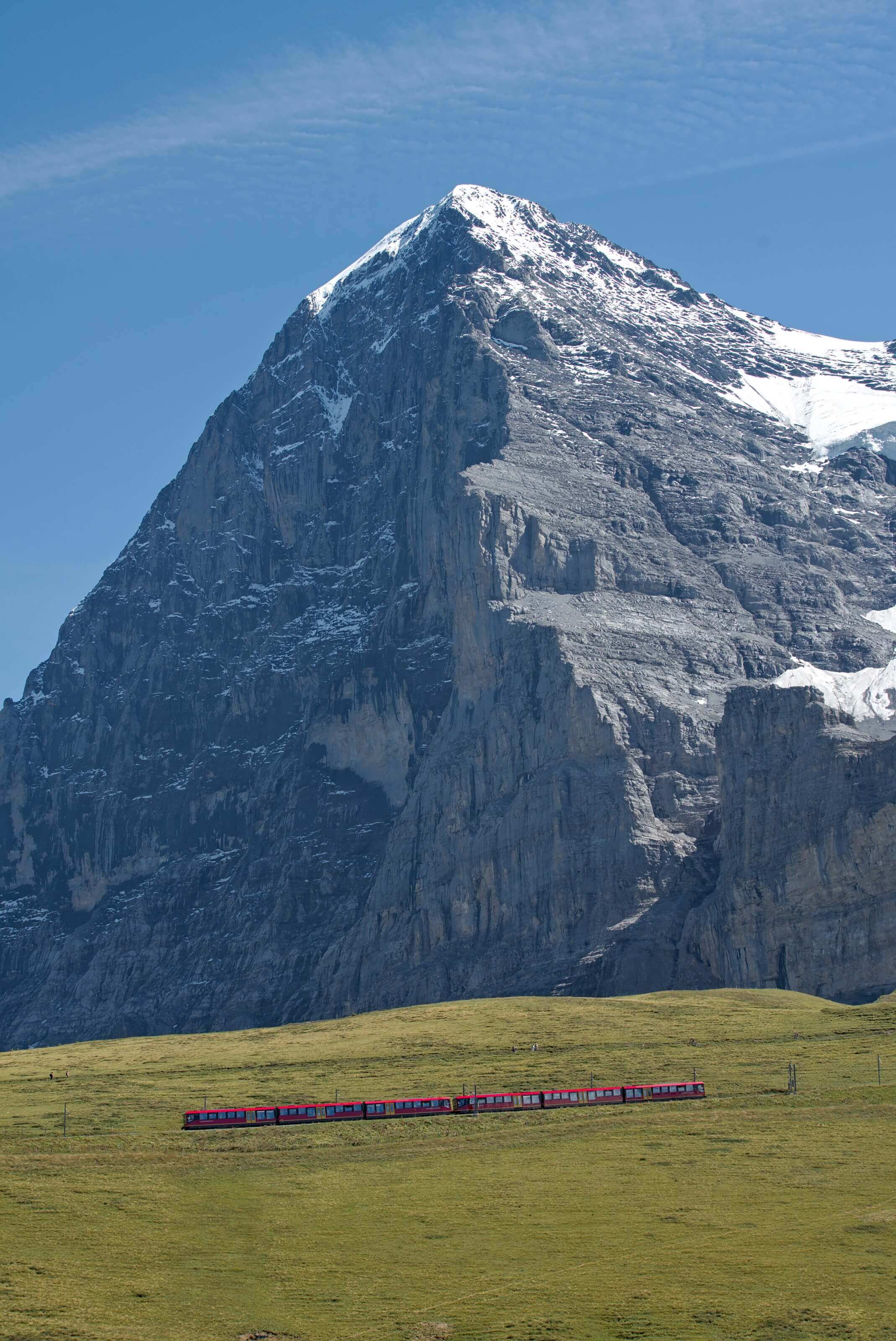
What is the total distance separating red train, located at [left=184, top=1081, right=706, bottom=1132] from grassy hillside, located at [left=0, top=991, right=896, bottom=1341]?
2.12 meters

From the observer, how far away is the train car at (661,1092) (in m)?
159

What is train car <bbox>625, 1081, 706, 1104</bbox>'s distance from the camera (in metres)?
159

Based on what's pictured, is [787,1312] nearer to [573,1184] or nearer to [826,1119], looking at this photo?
[573,1184]

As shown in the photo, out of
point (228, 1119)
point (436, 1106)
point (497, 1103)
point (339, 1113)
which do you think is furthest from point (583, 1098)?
point (228, 1119)

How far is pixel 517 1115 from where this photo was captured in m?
155

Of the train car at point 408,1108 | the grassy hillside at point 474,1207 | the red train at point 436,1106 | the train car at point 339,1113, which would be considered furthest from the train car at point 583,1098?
the train car at point 339,1113

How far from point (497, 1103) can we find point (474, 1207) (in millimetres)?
27331

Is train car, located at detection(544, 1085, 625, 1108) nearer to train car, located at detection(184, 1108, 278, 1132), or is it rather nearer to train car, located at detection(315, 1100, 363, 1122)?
train car, located at detection(315, 1100, 363, 1122)

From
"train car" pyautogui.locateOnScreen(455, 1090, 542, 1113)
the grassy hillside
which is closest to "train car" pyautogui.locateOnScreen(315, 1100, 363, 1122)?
the grassy hillside

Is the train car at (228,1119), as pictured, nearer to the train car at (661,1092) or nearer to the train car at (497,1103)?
the train car at (497,1103)

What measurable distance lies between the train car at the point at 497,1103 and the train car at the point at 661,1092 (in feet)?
22.6

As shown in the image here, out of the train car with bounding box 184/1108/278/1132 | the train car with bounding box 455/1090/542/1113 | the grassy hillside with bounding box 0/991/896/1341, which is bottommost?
the grassy hillside with bounding box 0/991/896/1341

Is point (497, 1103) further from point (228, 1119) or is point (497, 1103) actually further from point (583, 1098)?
point (228, 1119)

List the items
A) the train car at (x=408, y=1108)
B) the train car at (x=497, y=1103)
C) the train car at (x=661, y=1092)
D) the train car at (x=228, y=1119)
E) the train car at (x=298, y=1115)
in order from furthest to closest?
the train car at (x=661, y=1092) < the train car at (x=298, y=1115) < the train car at (x=497, y=1103) < the train car at (x=408, y=1108) < the train car at (x=228, y=1119)
